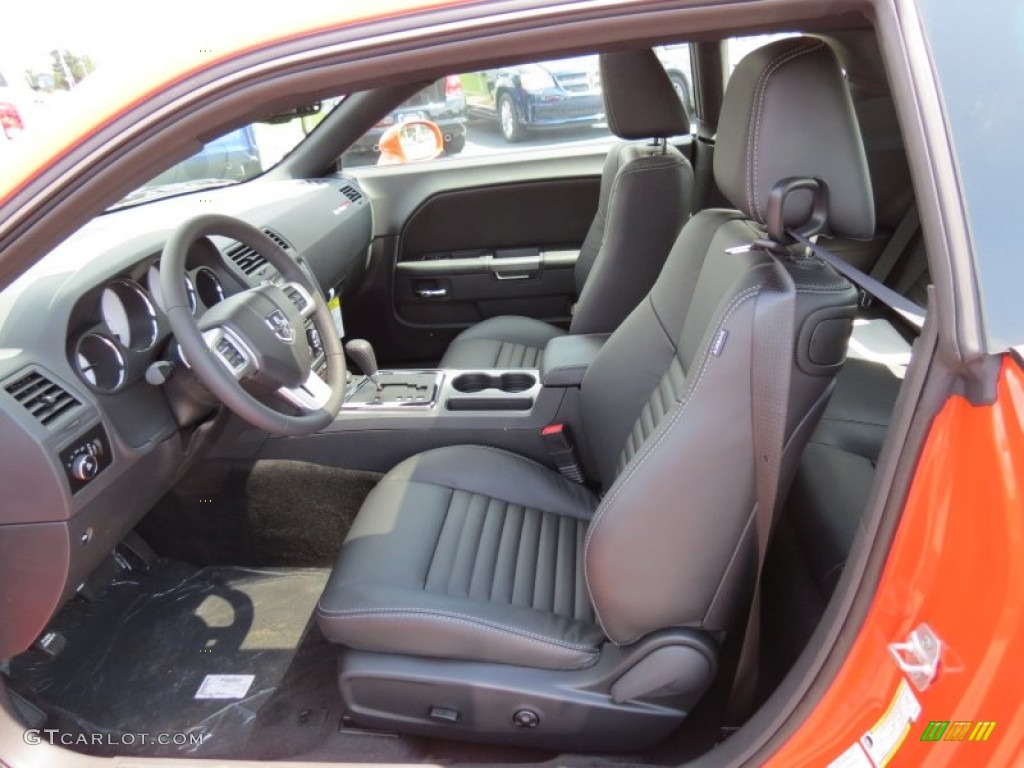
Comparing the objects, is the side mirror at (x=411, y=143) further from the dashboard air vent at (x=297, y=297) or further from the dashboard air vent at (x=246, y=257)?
the dashboard air vent at (x=297, y=297)

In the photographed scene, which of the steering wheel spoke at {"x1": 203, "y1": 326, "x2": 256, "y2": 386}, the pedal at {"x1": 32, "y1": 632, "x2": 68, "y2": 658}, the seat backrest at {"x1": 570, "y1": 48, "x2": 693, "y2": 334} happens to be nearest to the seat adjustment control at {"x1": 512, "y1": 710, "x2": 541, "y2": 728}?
the steering wheel spoke at {"x1": 203, "y1": 326, "x2": 256, "y2": 386}

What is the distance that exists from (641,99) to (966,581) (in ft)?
5.62

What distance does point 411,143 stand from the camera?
10.00 feet

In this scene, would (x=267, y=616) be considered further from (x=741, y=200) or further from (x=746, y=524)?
(x=741, y=200)

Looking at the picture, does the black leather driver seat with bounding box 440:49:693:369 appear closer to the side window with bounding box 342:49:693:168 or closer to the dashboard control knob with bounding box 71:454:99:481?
the side window with bounding box 342:49:693:168

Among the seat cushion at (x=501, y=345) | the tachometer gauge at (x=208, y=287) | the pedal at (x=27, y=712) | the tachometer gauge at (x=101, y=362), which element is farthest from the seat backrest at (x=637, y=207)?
the pedal at (x=27, y=712)

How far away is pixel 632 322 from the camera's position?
1.66 meters

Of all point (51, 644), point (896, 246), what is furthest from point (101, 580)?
point (896, 246)

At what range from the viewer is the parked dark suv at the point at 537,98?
2.81 metres

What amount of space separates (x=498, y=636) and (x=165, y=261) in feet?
2.65

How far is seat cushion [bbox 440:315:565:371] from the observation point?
7.68 ft

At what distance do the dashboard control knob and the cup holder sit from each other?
92 centimetres

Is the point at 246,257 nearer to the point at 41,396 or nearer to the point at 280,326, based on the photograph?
the point at 280,326

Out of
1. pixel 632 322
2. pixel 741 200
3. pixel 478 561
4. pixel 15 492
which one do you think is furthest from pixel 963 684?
pixel 15 492
